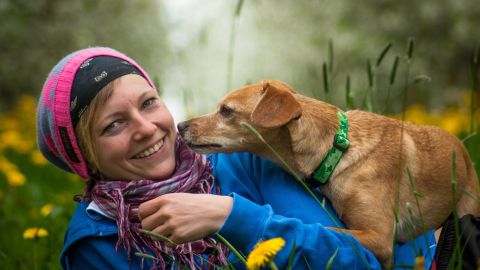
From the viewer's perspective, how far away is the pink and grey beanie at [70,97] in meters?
2.54

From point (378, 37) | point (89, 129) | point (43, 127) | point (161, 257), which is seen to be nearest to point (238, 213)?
point (161, 257)

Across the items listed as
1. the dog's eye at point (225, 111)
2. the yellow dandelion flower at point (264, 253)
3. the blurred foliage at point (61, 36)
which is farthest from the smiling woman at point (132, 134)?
the blurred foliage at point (61, 36)

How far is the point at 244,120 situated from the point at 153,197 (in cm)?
60

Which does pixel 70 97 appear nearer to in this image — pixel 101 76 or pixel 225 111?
pixel 101 76

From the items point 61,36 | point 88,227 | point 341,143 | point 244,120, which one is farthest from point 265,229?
point 61,36

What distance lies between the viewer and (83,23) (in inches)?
489

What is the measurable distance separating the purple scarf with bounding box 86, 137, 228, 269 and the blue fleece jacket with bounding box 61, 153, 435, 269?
2.4 inches

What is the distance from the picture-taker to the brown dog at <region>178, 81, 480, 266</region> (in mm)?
2494

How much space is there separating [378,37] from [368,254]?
10700 mm

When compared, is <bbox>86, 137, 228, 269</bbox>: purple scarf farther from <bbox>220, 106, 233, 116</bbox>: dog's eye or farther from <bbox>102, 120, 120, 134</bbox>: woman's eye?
<bbox>220, 106, 233, 116</bbox>: dog's eye

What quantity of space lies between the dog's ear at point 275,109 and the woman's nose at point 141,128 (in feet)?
1.47

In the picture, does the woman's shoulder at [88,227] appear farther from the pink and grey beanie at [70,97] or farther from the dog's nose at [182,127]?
the dog's nose at [182,127]

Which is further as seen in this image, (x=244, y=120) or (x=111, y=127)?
(x=244, y=120)

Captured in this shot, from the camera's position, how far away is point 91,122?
255 cm
